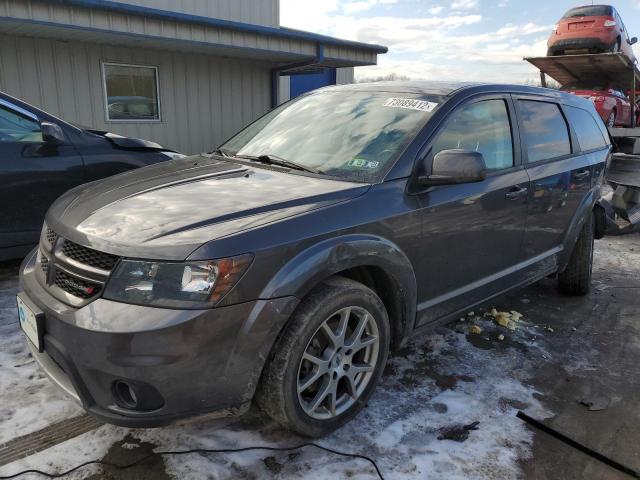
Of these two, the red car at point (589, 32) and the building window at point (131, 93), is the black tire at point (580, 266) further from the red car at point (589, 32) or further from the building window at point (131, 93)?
the red car at point (589, 32)

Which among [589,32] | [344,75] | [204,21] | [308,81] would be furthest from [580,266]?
[589,32]

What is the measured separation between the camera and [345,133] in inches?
121

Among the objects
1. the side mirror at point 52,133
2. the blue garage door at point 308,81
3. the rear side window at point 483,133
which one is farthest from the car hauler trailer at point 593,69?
the side mirror at point 52,133

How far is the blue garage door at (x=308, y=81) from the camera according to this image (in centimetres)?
1298

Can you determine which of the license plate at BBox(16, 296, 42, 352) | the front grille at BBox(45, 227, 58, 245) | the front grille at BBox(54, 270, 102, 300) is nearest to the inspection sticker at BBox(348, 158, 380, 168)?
the front grille at BBox(54, 270, 102, 300)

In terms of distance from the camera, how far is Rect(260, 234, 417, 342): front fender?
7.12 ft

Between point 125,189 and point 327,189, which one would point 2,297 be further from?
point 327,189

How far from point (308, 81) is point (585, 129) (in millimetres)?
9705

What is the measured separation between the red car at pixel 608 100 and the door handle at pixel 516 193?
427 inches

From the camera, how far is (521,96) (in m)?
3.71

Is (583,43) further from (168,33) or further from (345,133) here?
(345,133)

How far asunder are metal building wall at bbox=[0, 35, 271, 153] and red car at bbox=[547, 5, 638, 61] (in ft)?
26.6

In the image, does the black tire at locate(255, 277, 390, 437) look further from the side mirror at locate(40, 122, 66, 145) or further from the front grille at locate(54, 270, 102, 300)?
the side mirror at locate(40, 122, 66, 145)

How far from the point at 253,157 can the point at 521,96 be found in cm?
199
